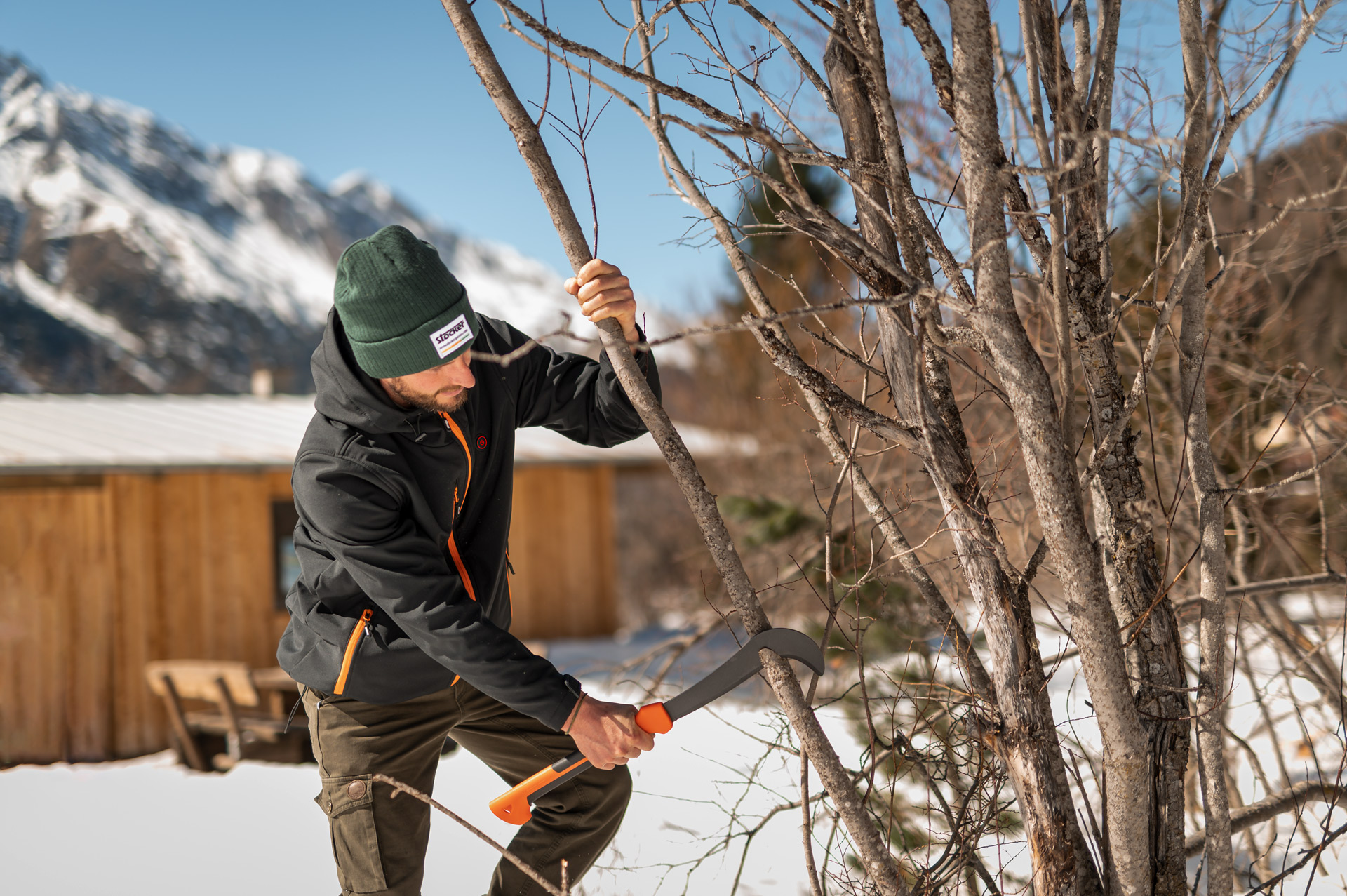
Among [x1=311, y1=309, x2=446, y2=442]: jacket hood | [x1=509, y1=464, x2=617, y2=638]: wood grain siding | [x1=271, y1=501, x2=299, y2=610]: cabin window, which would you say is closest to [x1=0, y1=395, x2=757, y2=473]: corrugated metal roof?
[x1=509, y1=464, x2=617, y2=638]: wood grain siding

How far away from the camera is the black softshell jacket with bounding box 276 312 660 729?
1.79m

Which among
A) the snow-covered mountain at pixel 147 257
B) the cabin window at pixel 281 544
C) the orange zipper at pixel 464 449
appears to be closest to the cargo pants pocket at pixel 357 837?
the orange zipper at pixel 464 449

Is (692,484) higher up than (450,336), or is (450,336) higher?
(450,336)

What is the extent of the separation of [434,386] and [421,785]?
0.94 meters

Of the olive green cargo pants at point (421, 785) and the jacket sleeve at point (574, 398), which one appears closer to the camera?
the olive green cargo pants at point (421, 785)

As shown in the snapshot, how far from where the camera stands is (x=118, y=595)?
9.30m

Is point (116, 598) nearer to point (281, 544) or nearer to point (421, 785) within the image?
point (281, 544)

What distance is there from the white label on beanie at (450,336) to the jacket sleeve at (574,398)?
335 mm

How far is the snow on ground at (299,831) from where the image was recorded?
11.2 ft

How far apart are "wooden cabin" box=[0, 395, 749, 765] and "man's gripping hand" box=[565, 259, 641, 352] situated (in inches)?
327

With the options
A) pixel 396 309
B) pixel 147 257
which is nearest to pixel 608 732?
pixel 396 309

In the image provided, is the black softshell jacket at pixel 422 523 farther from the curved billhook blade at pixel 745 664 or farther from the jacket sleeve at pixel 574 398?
the curved billhook blade at pixel 745 664

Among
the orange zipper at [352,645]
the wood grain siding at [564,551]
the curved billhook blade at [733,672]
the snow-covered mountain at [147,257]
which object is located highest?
the snow-covered mountain at [147,257]

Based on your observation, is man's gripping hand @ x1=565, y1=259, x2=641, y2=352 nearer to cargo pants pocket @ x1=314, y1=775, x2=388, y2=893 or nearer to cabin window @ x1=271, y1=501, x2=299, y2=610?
cargo pants pocket @ x1=314, y1=775, x2=388, y2=893
